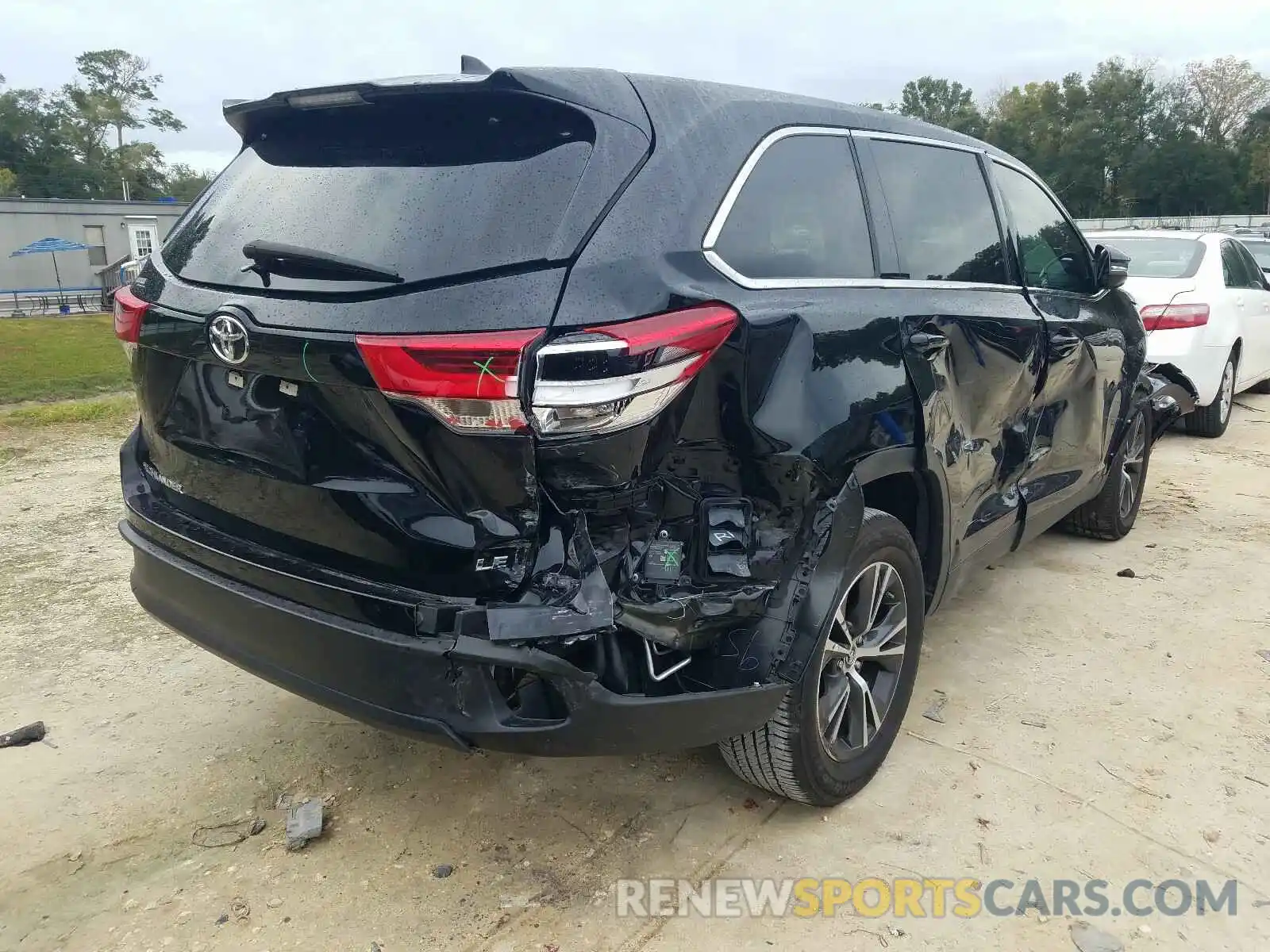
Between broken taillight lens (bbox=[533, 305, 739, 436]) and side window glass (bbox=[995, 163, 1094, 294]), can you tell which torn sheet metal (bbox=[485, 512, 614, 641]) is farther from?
side window glass (bbox=[995, 163, 1094, 294])

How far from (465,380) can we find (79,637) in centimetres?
288

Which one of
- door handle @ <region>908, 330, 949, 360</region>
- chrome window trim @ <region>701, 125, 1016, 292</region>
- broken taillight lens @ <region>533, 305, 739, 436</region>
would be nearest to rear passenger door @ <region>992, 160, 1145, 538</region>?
chrome window trim @ <region>701, 125, 1016, 292</region>

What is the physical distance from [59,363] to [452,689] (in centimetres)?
Result: 1146

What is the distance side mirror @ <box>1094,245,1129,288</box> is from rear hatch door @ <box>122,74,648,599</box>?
278cm

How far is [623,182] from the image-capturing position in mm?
2127

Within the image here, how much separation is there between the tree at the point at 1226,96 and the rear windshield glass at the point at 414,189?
77925mm

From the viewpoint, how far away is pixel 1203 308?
6.96m

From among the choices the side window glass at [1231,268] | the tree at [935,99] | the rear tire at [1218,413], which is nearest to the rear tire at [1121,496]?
the rear tire at [1218,413]

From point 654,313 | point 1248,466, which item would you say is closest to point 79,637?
point 654,313

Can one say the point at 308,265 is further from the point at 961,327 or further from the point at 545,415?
the point at 961,327

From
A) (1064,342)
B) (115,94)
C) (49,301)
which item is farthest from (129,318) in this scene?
(115,94)

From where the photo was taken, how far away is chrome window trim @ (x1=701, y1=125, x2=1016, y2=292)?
2229 millimetres

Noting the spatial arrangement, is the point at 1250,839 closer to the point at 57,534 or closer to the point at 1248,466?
the point at 1248,466

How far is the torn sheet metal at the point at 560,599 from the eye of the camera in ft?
6.48
